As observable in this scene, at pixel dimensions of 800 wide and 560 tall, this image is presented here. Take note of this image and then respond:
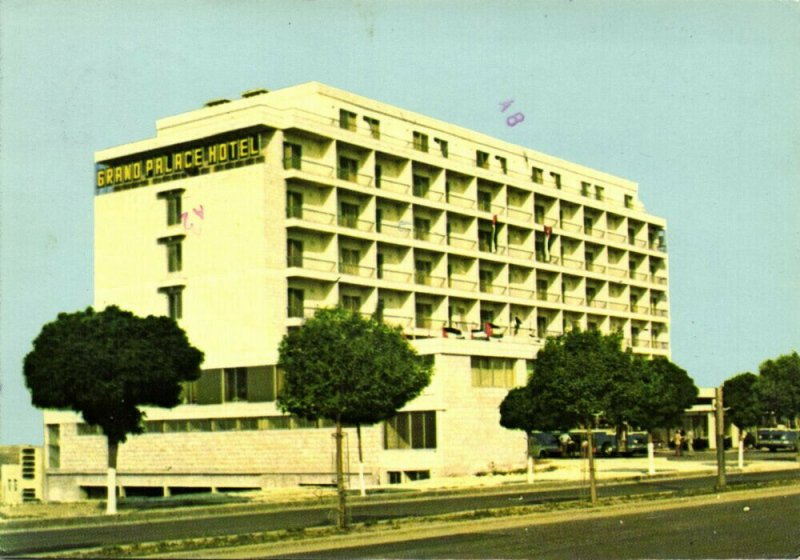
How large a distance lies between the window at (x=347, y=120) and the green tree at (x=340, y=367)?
4490cm

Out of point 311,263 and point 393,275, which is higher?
point 311,263

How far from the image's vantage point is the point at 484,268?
85688mm

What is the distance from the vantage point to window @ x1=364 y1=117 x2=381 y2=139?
2987 inches

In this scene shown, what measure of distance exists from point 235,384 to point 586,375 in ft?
124

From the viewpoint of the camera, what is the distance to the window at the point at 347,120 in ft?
242

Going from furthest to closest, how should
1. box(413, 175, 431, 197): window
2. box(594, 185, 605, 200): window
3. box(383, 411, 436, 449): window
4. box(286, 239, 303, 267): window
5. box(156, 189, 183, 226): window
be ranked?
box(594, 185, 605, 200): window, box(413, 175, 431, 197): window, box(156, 189, 183, 226): window, box(286, 239, 303, 267): window, box(383, 411, 436, 449): window

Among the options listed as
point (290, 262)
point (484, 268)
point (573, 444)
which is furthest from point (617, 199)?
point (290, 262)

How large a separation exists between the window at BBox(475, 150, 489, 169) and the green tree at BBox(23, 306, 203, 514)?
166ft

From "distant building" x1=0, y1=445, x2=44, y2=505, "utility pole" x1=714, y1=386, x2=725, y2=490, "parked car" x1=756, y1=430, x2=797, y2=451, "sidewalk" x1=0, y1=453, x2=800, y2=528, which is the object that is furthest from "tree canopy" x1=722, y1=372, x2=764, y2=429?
"distant building" x1=0, y1=445, x2=44, y2=505

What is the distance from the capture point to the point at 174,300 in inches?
2810

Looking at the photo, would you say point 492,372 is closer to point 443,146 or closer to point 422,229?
point 422,229

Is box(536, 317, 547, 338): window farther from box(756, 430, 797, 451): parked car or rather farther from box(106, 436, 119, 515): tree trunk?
box(106, 436, 119, 515): tree trunk

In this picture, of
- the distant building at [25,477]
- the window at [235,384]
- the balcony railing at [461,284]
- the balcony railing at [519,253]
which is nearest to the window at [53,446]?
the distant building at [25,477]

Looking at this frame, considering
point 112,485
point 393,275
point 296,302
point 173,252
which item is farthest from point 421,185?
point 112,485
